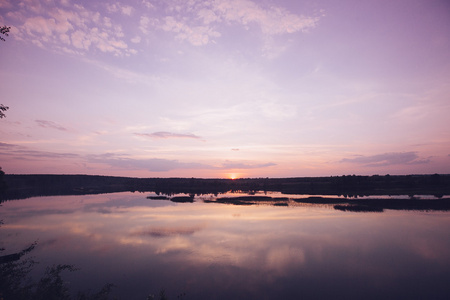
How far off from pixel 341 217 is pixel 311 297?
27366mm

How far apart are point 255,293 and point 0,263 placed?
21.4 m

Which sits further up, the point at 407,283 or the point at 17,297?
the point at 17,297

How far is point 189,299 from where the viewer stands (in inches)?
555

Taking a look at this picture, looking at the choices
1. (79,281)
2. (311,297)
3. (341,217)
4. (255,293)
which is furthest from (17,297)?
(341,217)

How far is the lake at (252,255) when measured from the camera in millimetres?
15188

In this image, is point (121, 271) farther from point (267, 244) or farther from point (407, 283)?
point (407, 283)

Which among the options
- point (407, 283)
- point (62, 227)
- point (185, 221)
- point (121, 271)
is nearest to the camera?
point (407, 283)

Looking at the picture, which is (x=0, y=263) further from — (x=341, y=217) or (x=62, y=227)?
(x=341, y=217)

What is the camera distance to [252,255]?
21094mm

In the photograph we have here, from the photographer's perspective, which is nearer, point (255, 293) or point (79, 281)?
point (255, 293)

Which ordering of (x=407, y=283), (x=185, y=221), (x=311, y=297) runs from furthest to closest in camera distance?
(x=185, y=221)
(x=407, y=283)
(x=311, y=297)

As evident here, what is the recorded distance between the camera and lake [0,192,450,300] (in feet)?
49.8

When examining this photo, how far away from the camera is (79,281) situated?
16.5 meters

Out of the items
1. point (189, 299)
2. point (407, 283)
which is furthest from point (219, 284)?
point (407, 283)
